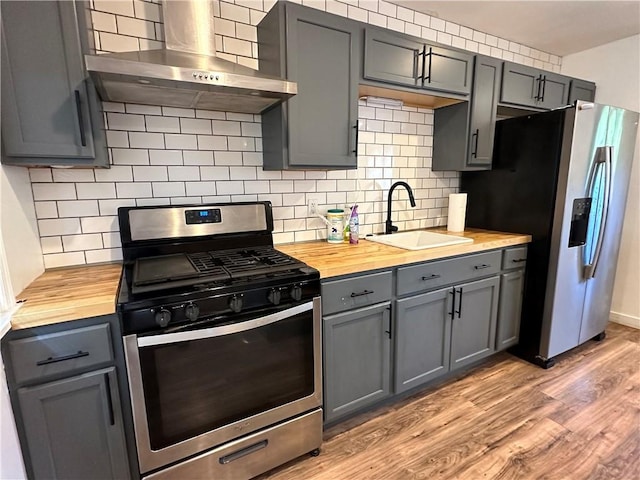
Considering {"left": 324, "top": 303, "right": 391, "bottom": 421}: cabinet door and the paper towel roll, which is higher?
the paper towel roll

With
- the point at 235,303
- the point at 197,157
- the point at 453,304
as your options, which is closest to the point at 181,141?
the point at 197,157

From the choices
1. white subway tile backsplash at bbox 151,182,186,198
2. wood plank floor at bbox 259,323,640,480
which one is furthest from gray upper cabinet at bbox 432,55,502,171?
white subway tile backsplash at bbox 151,182,186,198

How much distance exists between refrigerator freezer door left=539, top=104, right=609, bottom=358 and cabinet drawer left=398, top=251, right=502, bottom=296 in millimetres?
431

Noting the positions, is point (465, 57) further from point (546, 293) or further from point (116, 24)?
point (116, 24)

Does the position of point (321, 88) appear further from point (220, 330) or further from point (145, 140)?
point (220, 330)

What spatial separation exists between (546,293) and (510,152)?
41.7 inches

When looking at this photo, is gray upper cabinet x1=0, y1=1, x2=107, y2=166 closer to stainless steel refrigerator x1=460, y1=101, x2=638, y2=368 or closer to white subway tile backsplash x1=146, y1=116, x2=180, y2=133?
white subway tile backsplash x1=146, y1=116, x2=180, y2=133

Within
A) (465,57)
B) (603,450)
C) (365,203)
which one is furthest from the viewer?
(365,203)

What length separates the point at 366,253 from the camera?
75.3 inches

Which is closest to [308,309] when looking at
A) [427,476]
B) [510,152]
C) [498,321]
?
[427,476]

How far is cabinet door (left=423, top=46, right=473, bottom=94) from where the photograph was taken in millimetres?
2135

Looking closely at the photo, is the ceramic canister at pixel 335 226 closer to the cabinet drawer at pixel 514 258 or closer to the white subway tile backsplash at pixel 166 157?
the white subway tile backsplash at pixel 166 157

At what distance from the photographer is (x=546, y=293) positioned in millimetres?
2387

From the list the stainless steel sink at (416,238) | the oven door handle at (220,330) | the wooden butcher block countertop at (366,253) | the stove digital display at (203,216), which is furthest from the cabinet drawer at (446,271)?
the stove digital display at (203,216)
